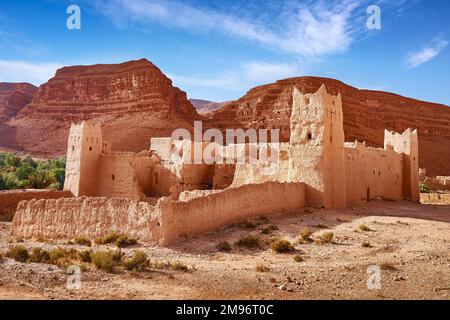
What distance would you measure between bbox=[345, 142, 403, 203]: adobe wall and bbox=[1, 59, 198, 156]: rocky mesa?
4385 cm

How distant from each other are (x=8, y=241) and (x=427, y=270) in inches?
539

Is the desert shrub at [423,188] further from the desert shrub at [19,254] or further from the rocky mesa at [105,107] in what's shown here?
the desert shrub at [19,254]

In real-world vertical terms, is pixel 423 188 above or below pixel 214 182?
below

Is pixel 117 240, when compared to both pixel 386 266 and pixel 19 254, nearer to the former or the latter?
pixel 19 254

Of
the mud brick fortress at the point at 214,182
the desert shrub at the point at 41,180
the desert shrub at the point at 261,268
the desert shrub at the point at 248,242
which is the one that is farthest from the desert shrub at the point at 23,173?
the desert shrub at the point at 261,268

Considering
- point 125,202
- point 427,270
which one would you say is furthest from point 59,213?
point 427,270

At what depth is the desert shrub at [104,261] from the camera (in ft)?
34.3

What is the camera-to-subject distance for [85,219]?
1490 cm

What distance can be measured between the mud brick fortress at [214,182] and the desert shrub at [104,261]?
2295 millimetres

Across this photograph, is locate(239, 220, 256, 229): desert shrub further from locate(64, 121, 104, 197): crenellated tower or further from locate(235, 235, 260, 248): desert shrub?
locate(64, 121, 104, 197): crenellated tower

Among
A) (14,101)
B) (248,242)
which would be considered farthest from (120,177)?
(14,101)

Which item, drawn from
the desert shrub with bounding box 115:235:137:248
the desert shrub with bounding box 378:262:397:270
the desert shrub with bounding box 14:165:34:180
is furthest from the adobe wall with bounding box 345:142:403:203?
the desert shrub with bounding box 14:165:34:180

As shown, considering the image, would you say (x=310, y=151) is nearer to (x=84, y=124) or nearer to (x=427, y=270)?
(x=427, y=270)

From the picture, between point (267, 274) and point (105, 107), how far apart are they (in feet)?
275
